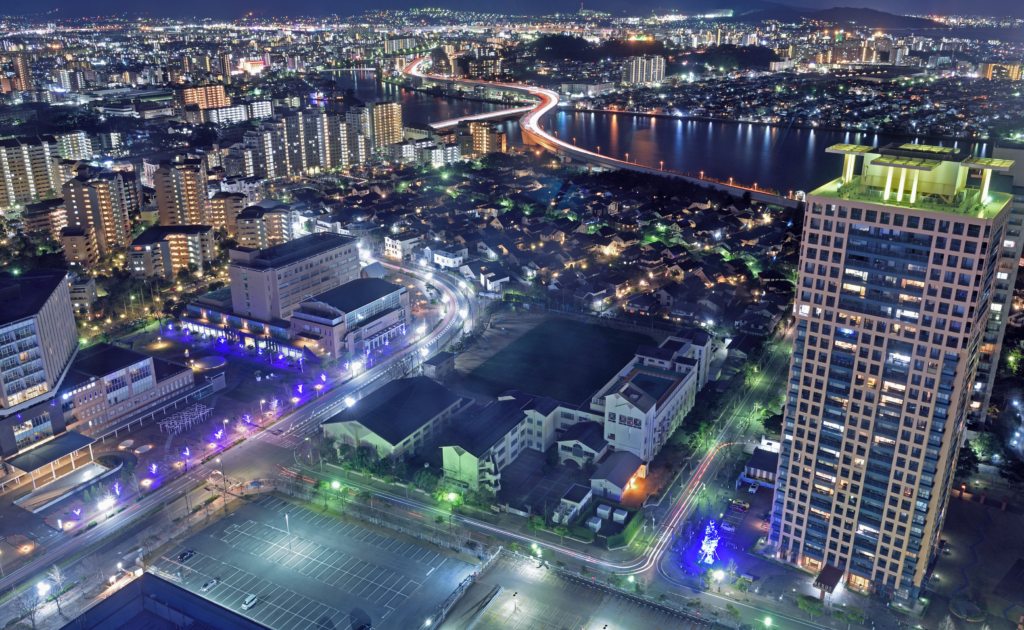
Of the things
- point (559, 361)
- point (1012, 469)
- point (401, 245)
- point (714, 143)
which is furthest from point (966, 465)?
point (714, 143)

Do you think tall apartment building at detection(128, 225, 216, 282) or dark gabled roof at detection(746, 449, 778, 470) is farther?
tall apartment building at detection(128, 225, 216, 282)

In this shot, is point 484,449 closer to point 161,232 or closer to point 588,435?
point 588,435

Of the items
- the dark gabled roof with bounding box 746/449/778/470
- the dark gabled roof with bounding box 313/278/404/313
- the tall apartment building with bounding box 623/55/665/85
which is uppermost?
the tall apartment building with bounding box 623/55/665/85

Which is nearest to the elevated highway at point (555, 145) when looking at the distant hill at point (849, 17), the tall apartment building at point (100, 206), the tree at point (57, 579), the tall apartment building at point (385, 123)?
the tall apartment building at point (385, 123)

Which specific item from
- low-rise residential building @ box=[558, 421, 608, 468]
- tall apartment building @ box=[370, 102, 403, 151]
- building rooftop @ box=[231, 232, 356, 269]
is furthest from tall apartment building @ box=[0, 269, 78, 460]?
tall apartment building @ box=[370, 102, 403, 151]

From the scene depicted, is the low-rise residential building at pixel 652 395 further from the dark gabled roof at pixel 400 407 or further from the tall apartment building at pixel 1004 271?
the tall apartment building at pixel 1004 271

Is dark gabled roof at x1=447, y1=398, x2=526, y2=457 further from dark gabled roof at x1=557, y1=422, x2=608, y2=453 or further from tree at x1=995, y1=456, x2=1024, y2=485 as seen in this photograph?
tree at x1=995, y1=456, x2=1024, y2=485

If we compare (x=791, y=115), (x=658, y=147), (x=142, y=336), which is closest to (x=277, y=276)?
(x=142, y=336)
